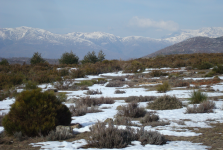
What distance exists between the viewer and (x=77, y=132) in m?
5.14

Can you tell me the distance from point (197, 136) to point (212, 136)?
0.31m

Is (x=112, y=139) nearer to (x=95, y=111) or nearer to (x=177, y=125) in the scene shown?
(x=177, y=125)

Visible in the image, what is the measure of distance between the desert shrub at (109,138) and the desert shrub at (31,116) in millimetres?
1155

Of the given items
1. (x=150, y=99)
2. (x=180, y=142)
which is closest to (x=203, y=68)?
(x=150, y=99)

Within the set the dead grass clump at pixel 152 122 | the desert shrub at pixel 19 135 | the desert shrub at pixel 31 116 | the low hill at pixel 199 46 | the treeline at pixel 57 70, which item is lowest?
the dead grass clump at pixel 152 122

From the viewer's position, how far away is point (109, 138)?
403 cm

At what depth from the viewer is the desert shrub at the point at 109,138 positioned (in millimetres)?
3982

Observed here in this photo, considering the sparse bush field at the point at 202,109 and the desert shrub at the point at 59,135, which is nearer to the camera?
the desert shrub at the point at 59,135

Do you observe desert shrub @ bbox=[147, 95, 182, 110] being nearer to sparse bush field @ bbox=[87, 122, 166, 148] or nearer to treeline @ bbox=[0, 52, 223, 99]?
sparse bush field @ bbox=[87, 122, 166, 148]

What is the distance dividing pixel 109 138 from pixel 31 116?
1962 mm

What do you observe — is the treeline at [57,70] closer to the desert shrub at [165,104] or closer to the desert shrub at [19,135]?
the desert shrub at [165,104]

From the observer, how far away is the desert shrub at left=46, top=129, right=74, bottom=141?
176 inches

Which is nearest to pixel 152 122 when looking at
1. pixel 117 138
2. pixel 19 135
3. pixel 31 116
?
pixel 117 138

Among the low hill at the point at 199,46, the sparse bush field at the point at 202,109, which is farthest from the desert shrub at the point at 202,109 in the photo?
the low hill at the point at 199,46
